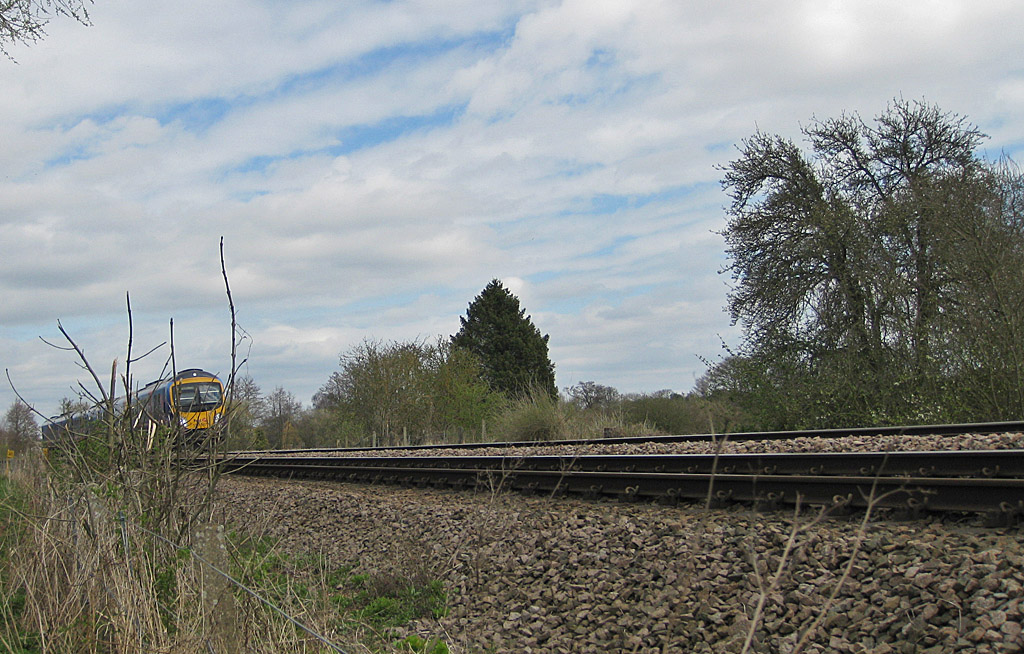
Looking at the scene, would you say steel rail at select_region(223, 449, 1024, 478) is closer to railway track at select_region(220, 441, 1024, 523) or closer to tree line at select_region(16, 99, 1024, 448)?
railway track at select_region(220, 441, 1024, 523)

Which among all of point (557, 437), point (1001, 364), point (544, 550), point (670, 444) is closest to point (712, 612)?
point (544, 550)

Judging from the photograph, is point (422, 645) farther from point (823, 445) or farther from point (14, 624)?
point (823, 445)

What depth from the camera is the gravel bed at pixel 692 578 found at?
4980mm

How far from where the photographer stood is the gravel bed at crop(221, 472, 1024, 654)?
498cm

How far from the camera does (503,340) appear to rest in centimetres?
5869

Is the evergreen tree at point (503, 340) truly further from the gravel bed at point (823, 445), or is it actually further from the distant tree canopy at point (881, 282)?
the gravel bed at point (823, 445)

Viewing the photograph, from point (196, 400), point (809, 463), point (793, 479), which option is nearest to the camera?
point (196, 400)

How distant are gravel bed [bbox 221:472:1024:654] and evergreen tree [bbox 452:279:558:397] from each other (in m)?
47.9

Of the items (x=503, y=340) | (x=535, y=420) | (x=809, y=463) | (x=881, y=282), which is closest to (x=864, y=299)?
(x=881, y=282)

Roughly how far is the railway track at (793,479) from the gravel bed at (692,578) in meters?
0.27

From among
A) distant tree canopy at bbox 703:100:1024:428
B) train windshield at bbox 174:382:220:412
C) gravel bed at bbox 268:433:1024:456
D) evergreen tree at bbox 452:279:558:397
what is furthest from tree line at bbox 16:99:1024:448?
evergreen tree at bbox 452:279:558:397

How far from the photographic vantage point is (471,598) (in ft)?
24.4

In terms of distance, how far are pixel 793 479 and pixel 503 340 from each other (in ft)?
168

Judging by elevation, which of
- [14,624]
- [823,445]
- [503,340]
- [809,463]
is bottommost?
[14,624]
